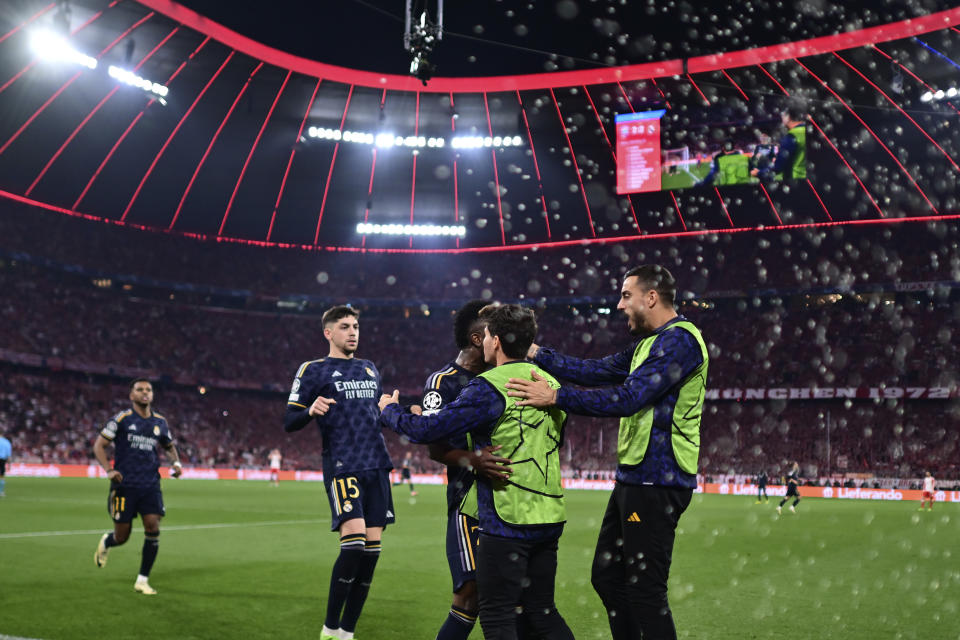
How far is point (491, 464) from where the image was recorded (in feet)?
12.5

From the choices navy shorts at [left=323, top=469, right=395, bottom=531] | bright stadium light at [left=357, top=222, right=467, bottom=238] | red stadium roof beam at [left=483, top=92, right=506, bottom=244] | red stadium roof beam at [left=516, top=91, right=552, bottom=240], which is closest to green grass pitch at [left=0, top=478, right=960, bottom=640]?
navy shorts at [left=323, top=469, right=395, bottom=531]

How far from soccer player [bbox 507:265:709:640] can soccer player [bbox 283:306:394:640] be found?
6.99 ft

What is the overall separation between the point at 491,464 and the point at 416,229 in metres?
46.3

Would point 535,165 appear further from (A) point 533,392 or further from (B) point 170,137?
(A) point 533,392

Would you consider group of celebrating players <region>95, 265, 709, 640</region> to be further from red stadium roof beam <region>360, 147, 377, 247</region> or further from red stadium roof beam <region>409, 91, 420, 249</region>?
red stadium roof beam <region>360, 147, 377, 247</region>

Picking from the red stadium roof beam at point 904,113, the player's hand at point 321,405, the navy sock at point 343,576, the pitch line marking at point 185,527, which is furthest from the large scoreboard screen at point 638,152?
the navy sock at point 343,576

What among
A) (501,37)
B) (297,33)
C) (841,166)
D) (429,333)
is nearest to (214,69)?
(297,33)

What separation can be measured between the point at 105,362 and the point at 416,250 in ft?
65.5

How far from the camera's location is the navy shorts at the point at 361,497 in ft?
19.3

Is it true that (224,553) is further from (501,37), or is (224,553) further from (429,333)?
(429,333)

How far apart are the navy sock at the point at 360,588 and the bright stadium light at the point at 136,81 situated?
103 ft

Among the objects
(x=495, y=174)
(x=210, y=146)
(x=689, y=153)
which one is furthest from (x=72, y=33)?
(x=689, y=153)

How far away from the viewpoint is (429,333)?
51844 mm

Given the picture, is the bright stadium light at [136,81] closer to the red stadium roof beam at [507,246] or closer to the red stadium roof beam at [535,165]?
the red stadium roof beam at [507,246]
